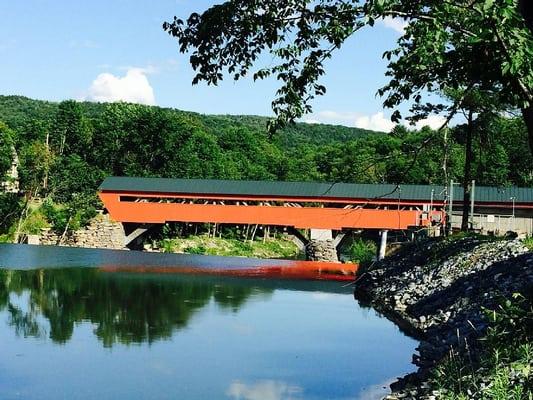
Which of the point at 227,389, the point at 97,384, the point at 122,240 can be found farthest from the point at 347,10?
the point at 122,240

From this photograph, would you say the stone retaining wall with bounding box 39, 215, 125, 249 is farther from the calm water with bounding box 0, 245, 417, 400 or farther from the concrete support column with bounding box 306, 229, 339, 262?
the calm water with bounding box 0, 245, 417, 400

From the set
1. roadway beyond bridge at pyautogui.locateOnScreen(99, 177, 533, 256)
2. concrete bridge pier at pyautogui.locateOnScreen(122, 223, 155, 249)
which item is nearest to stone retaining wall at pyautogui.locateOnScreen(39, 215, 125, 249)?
concrete bridge pier at pyautogui.locateOnScreen(122, 223, 155, 249)

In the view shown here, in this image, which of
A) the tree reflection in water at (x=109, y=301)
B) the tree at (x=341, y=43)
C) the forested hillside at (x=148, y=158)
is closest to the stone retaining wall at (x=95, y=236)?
the forested hillside at (x=148, y=158)

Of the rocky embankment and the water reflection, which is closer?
the water reflection

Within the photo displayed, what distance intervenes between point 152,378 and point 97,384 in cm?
66

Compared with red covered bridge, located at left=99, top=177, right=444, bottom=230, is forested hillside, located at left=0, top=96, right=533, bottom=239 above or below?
above

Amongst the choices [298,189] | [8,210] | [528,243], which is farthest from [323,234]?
[528,243]

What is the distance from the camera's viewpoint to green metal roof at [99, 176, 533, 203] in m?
36.7

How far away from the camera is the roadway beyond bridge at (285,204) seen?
36.9m

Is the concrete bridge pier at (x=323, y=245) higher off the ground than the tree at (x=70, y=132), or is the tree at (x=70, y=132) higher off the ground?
the tree at (x=70, y=132)

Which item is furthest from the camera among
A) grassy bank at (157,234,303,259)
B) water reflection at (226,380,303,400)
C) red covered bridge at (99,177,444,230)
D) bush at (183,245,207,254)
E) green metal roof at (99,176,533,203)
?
grassy bank at (157,234,303,259)

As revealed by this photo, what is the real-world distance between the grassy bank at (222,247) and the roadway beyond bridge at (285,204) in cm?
230

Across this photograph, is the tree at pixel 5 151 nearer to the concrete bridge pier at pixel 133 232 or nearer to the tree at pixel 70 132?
the tree at pixel 70 132

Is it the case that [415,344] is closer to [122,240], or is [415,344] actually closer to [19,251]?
[19,251]
